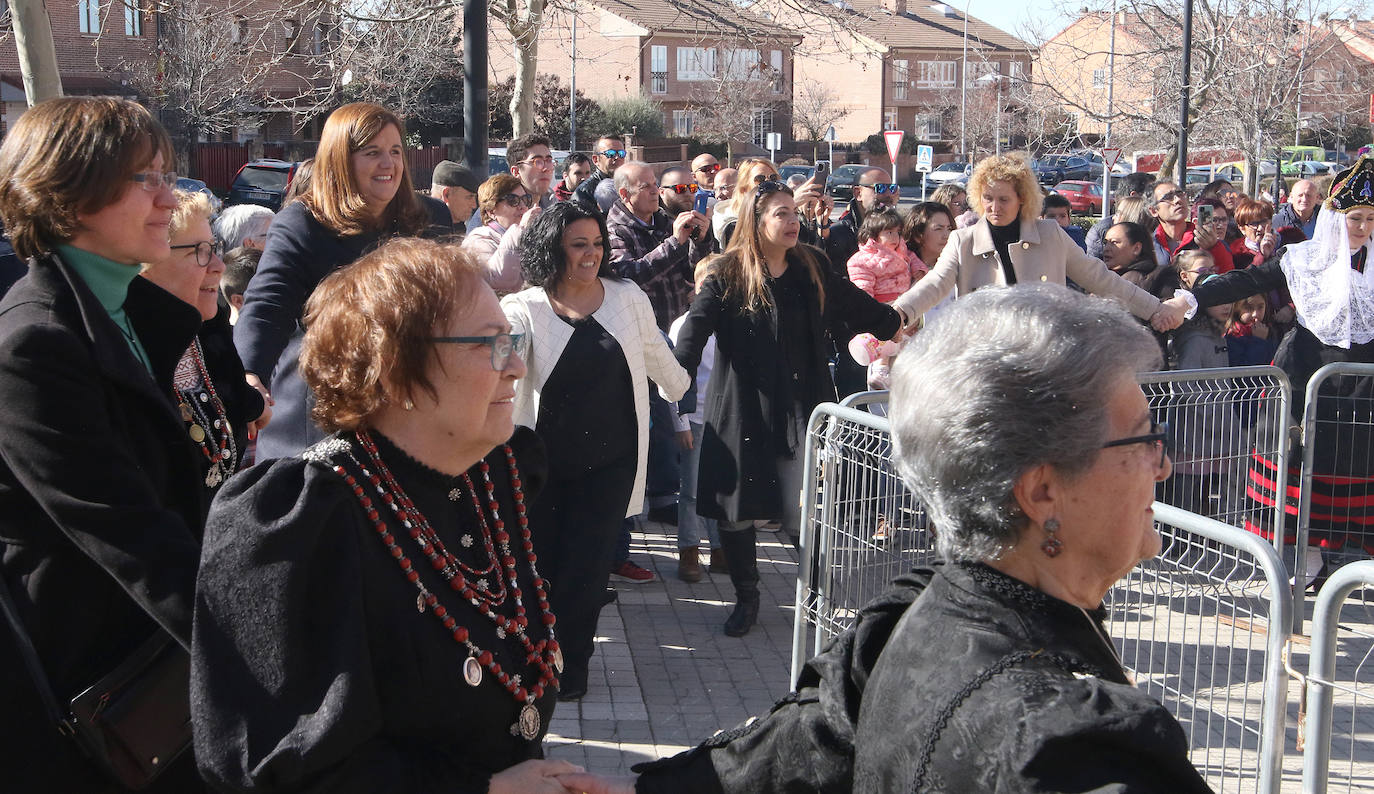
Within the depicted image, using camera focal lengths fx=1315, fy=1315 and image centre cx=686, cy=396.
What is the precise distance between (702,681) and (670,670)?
20 centimetres

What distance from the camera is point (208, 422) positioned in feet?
9.86

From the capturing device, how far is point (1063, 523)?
1875 mm

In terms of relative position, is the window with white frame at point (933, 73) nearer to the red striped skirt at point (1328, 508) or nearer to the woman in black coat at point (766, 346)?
the red striped skirt at point (1328, 508)

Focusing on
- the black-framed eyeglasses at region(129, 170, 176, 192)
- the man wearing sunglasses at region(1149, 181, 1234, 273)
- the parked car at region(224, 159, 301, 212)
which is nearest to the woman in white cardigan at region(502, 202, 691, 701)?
the black-framed eyeglasses at region(129, 170, 176, 192)

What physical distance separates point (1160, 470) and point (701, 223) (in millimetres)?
6064

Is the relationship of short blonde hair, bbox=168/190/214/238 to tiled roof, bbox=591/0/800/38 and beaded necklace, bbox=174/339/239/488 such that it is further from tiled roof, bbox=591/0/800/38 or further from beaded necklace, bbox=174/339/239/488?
tiled roof, bbox=591/0/800/38

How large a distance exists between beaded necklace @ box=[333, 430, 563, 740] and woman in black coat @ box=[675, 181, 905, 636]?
359 centimetres

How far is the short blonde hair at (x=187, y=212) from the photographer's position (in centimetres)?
372

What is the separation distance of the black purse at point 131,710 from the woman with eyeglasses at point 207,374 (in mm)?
424

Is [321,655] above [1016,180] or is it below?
below

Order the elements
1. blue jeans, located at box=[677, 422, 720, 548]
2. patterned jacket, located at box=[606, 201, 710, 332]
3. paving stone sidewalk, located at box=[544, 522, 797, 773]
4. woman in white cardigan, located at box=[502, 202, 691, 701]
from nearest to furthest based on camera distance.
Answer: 1. paving stone sidewalk, located at box=[544, 522, 797, 773]
2. woman in white cardigan, located at box=[502, 202, 691, 701]
3. blue jeans, located at box=[677, 422, 720, 548]
4. patterned jacket, located at box=[606, 201, 710, 332]

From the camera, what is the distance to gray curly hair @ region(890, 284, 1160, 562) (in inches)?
72.1

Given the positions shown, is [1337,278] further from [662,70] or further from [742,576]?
[662,70]

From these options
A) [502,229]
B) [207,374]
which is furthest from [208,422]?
[502,229]
